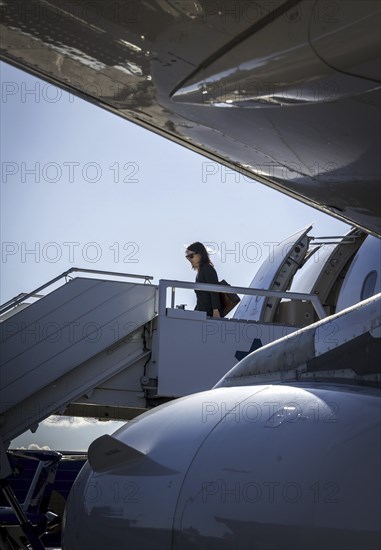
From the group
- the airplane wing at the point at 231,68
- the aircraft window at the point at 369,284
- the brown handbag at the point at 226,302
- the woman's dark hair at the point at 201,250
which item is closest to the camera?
the airplane wing at the point at 231,68

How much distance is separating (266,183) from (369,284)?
26.5 ft

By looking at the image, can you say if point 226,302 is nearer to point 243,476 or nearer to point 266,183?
point 266,183

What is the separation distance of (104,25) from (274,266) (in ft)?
36.7

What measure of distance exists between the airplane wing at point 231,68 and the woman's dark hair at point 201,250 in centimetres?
721

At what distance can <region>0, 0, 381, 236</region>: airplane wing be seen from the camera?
195 cm

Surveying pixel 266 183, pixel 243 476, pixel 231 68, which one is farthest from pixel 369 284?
pixel 231 68

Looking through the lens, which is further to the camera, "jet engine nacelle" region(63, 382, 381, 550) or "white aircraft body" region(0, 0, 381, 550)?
"jet engine nacelle" region(63, 382, 381, 550)

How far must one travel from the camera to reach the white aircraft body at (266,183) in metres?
2.02

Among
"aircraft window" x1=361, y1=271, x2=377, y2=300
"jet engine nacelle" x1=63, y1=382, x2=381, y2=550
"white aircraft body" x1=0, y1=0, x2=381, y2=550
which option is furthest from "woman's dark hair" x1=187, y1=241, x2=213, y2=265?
"jet engine nacelle" x1=63, y1=382, x2=381, y2=550

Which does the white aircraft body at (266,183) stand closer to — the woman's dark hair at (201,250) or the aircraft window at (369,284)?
the woman's dark hair at (201,250)

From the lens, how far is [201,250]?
1010cm

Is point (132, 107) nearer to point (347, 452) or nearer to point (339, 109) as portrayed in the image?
point (339, 109)

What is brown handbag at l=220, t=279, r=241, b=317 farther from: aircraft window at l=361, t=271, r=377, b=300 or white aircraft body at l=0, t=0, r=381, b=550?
white aircraft body at l=0, t=0, r=381, b=550

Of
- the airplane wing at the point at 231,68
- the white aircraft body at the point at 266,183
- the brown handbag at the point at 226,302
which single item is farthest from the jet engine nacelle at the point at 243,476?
the brown handbag at the point at 226,302
